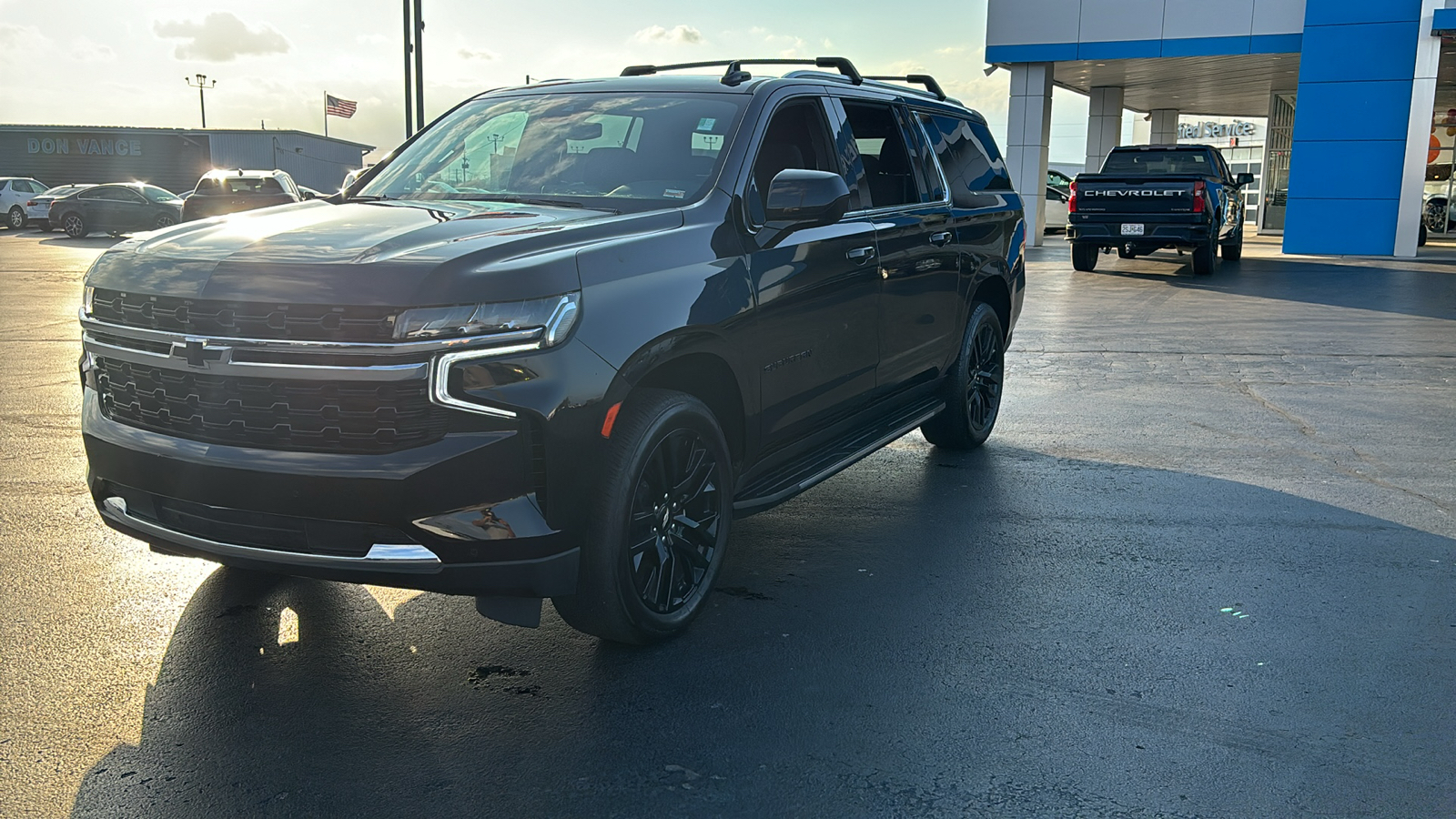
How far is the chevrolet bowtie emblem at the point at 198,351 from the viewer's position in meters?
3.39

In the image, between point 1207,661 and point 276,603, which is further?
point 276,603

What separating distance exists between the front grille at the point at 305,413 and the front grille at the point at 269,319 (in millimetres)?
127

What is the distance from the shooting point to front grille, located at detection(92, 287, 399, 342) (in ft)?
10.8

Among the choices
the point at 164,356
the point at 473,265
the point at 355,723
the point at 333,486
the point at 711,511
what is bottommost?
the point at 355,723

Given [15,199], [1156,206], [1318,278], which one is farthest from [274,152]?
[1318,278]

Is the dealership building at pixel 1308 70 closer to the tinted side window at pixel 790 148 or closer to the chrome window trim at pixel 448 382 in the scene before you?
the tinted side window at pixel 790 148

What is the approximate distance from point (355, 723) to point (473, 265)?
1.35 metres

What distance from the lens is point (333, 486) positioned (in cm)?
332

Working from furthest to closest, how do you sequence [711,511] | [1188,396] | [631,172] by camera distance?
1. [1188,396]
2. [631,172]
3. [711,511]

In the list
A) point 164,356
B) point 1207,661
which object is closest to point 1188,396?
Answer: point 1207,661

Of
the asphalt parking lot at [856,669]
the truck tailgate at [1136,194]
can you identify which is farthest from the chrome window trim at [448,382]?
the truck tailgate at [1136,194]

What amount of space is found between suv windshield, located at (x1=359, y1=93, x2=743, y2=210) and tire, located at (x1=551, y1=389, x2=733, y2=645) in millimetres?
894

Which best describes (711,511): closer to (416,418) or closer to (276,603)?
(416,418)

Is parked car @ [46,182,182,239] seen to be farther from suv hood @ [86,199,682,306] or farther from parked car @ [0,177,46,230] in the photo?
suv hood @ [86,199,682,306]
